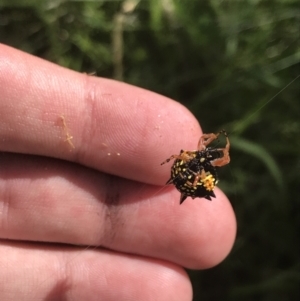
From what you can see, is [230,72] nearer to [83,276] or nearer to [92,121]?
[92,121]

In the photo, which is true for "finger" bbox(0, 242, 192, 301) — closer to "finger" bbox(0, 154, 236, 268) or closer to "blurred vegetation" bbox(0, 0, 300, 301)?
"finger" bbox(0, 154, 236, 268)

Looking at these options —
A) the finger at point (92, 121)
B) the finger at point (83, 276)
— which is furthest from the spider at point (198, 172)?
the finger at point (83, 276)

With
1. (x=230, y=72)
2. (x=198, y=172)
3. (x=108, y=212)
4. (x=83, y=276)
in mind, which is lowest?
(x=83, y=276)

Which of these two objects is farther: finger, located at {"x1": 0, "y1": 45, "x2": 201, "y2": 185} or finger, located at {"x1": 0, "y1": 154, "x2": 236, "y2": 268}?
finger, located at {"x1": 0, "y1": 154, "x2": 236, "y2": 268}

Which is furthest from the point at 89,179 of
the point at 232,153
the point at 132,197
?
the point at 232,153

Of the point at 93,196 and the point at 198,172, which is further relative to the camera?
the point at 93,196

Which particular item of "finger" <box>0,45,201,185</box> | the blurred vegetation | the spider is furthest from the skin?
the blurred vegetation

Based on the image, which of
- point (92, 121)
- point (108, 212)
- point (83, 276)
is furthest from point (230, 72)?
point (83, 276)

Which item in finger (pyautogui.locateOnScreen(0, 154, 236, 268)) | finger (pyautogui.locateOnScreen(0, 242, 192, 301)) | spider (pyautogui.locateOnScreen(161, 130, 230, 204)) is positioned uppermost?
spider (pyautogui.locateOnScreen(161, 130, 230, 204))
